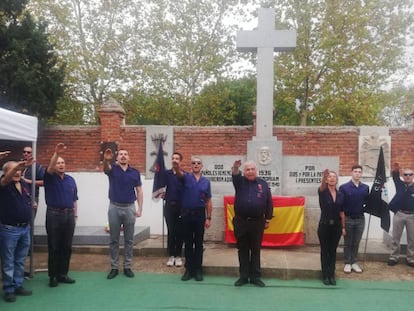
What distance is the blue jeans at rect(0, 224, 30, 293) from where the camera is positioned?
5.00 meters

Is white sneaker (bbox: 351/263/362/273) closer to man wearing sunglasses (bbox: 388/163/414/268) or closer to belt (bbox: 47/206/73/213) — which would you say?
man wearing sunglasses (bbox: 388/163/414/268)

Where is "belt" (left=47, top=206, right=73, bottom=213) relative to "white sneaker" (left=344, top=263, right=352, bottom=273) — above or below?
above

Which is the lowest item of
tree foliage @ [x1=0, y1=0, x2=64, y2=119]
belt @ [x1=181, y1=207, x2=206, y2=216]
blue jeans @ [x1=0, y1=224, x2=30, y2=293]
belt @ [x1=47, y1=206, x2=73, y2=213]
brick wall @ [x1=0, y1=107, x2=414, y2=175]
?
blue jeans @ [x1=0, y1=224, x2=30, y2=293]

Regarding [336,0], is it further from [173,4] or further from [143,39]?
[143,39]

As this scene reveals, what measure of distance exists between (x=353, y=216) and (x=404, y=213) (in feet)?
3.93

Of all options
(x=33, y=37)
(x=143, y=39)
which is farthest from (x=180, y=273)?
(x=143, y=39)

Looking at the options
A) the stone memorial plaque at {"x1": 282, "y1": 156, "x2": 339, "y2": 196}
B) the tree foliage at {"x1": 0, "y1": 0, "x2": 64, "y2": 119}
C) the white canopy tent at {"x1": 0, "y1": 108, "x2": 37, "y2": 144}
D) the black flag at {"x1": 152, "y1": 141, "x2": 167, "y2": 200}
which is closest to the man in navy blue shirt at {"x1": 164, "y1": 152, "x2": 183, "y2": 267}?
the black flag at {"x1": 152, "y1": 141, "x2": 167, "y2": 200}

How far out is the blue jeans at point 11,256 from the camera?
16.4 feet

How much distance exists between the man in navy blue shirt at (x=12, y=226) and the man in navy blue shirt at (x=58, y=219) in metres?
0.40

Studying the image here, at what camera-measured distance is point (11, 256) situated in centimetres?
503

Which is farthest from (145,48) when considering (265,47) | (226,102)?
(265,47)

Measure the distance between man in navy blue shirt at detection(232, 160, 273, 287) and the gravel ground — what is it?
1.12 m

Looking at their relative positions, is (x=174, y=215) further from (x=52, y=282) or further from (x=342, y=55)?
(x=342, y=55)

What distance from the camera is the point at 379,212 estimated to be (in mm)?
6539
